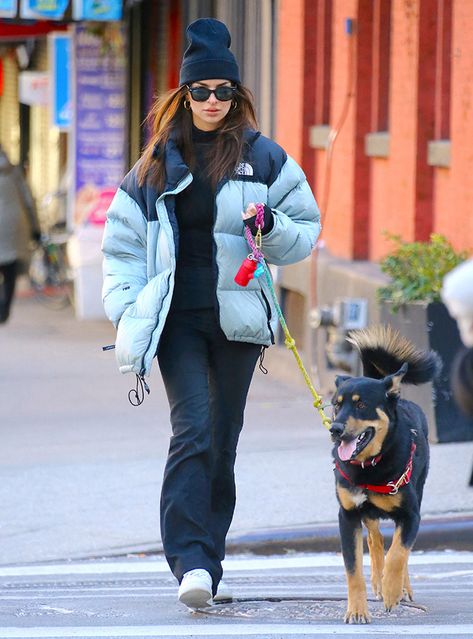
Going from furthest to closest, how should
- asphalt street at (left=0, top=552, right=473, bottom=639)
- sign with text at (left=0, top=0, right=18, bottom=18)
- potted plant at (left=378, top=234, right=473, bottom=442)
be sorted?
sign with text at (left=0, top=0, right=18, bottom=18) < potted plant at (left=378, top=234, right=473, bottom=442) < asphalt street at (left=0, top=552, right=473, bottom=639)

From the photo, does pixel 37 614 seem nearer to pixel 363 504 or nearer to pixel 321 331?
pixel 363 504

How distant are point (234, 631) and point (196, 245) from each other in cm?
140

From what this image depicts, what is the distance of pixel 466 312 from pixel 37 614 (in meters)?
2.65

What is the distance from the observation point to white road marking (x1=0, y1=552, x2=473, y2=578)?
7.09m

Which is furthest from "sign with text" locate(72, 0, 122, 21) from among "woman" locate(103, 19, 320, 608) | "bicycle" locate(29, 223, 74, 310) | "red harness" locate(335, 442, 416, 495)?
"red harness" locate(335, 442, 416, 495)

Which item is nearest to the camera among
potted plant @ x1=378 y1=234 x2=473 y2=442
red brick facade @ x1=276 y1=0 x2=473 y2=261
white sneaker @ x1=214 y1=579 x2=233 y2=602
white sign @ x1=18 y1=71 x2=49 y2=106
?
white sneaker @ x1=214 y1=579 x2=233 y2=602

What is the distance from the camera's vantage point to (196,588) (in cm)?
562

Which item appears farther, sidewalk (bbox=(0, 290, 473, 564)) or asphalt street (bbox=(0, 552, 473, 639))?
sidewalk (bbox=(0, 290, 473, 564))

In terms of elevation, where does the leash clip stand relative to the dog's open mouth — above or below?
below

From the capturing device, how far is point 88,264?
1753cm

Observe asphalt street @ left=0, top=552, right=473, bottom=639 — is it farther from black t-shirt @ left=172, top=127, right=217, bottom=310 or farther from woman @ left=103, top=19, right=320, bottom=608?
black t-shirt @ left=172, top=127, right=217, bottom=310

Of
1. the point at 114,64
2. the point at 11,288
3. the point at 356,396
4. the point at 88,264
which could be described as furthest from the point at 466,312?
the point at 114,64

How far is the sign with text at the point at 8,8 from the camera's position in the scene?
1700 centimetres

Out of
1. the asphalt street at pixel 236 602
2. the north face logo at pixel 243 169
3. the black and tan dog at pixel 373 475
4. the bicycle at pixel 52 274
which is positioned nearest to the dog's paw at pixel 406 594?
the asphalt street at pixel 236 602
